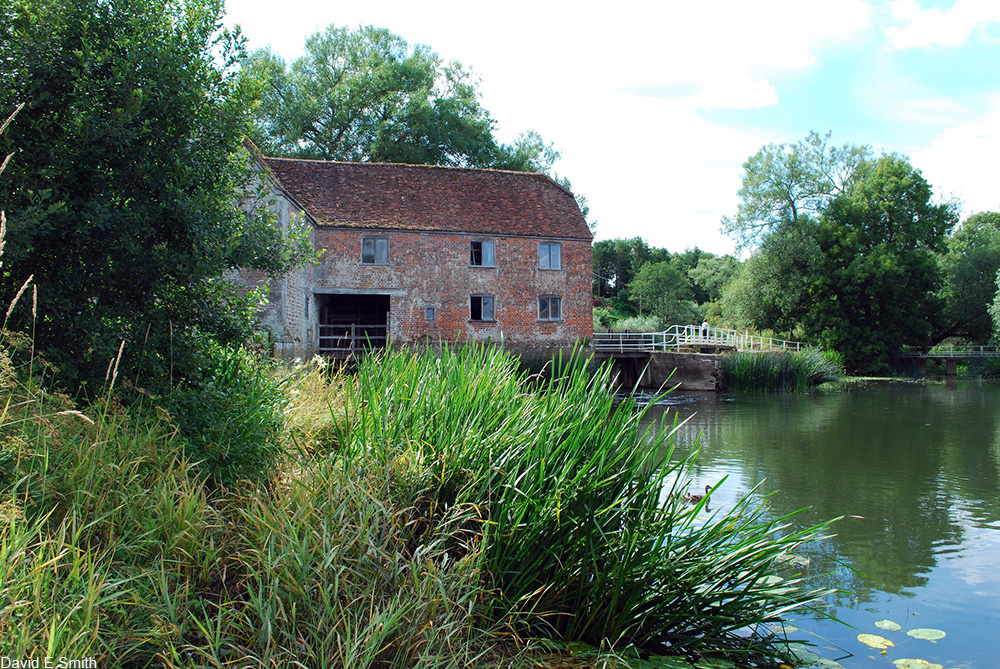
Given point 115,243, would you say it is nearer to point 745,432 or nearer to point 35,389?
point 35,389

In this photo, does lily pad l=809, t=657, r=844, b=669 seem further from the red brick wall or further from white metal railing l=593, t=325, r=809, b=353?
white metal railing l=593, t=325, r=809, b=353

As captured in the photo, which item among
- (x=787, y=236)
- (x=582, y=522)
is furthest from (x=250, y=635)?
(x=787, y=236)

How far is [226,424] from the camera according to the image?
438 cm

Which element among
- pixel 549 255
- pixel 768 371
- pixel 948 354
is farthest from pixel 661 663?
pixel 948 354

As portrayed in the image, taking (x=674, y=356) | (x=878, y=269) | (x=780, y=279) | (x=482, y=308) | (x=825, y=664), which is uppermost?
(x=878, y=269)

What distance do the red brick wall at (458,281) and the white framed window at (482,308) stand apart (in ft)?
0.63

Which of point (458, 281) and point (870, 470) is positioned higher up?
point (458, 281)

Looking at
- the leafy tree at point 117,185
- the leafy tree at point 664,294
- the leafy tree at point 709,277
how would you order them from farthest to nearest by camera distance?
the leafy tree at point 709,277 < the leafy tree at point 664,294 < the leafy tree at point 117,185

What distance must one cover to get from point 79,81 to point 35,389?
7.04 ft

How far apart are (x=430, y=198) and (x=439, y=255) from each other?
9.11ft

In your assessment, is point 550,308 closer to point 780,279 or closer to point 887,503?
point 780,279

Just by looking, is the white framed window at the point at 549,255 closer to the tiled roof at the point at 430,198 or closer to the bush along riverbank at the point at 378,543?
the tiled roof at the point at 430,198

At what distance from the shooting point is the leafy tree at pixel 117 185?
13.8 feet

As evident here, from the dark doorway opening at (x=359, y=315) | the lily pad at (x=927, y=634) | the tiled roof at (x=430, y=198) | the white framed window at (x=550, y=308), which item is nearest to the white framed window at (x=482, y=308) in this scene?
the white framed window at (x=550, y=308)
